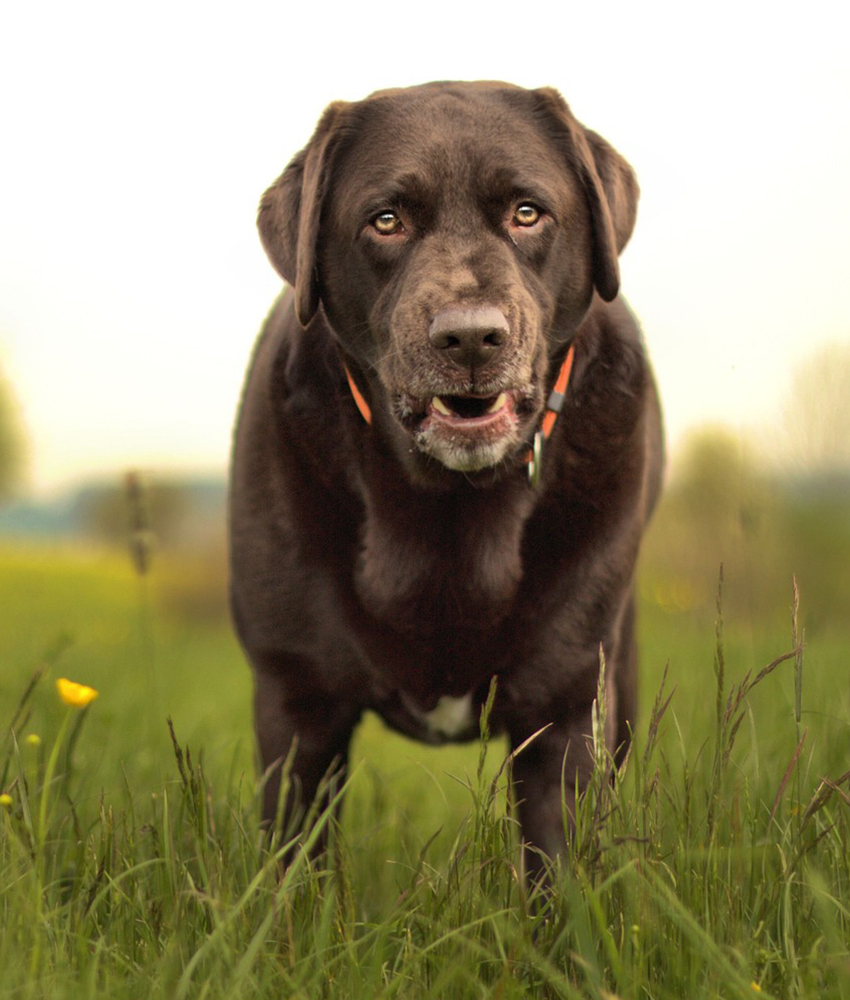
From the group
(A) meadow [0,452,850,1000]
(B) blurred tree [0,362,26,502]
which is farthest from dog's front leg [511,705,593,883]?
(B) blurred tree [0,362,26,502]

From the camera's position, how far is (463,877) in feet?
6.56

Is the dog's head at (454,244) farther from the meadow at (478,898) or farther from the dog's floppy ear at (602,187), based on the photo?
the meadow at (478,898)

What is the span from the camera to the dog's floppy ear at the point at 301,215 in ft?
9.43

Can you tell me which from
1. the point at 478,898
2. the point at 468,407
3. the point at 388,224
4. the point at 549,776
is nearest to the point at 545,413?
the point at 468,407

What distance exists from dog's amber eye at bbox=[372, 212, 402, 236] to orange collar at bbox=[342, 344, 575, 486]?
0.33 m

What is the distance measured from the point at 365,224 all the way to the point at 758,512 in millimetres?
2012

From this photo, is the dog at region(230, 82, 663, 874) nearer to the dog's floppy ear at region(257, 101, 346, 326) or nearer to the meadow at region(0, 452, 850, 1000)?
the dog's floppy ear at region(257, 101, 346, 326)

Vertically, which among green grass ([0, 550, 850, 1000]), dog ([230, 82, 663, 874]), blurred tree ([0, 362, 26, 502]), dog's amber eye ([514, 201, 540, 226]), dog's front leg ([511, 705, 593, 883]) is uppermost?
dog's amber eye ([514, 201, 540, 226])

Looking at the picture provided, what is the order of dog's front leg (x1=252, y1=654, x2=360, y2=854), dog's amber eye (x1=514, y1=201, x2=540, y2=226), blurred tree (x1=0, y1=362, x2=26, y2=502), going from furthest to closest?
blurred tree (x1=0, y1=362, x2=26, y2=502), dog's front leg (x1=252, y1=654, x2=360, y2=854), dog's amber eye (x1=514, y1=201, x2=540, y2=226)

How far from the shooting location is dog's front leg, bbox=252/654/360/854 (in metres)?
3.06

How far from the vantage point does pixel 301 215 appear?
115 inches

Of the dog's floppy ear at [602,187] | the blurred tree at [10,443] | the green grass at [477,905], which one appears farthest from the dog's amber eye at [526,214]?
the blurred tree at [10,443]

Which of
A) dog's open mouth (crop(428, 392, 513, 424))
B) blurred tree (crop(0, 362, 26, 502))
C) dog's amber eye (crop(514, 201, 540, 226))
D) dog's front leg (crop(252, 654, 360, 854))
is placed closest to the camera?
dog's open mouth (crop(428, 392, 513, 424))

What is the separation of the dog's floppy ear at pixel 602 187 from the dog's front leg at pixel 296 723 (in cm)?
118
